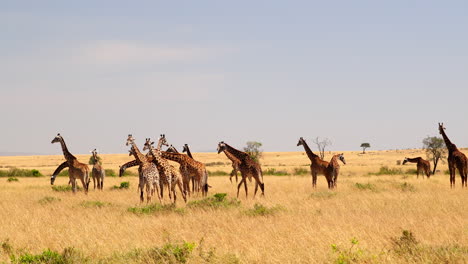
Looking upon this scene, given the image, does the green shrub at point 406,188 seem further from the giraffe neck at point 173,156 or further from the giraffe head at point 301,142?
the giraffe neck at point 173,156

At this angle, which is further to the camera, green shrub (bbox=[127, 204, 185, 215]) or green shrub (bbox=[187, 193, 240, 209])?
green shrub (bbox=[187, 193, 240, 209])

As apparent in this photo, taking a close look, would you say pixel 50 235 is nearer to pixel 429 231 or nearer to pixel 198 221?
pixel 198 221

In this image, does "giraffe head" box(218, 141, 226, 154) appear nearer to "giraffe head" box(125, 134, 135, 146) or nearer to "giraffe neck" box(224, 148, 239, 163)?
"giraffe neck" box(224, 148, 239, 163)

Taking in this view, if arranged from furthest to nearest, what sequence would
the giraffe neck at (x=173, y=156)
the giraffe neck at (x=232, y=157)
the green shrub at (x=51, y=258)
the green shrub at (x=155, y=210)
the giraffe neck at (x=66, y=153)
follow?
1. the giraffe neck at (x=66, y=153)
2. the giraffe neck at (x=232, y=157)
3. the giraffe neck at (x=173, y=156)
4. the green shrub at (x=155, y=210)
5. the green shrub at (x=51, y=258)

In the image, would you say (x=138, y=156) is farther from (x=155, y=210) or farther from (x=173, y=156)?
(x=155, y=210)

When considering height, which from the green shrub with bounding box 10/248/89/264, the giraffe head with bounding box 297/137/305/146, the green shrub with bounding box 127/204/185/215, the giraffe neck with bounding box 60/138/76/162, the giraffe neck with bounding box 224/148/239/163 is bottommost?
the green shrub with bounding box 10/248/89/264

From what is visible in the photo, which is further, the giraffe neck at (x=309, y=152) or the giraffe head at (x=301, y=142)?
the giraffe head at (x=301, y=142)

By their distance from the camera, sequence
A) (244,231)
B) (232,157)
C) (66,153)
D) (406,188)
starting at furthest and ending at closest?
(406,188)
(66,153)
(232,157)
(244,231)

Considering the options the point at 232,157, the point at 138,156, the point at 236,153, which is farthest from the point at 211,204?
the point at 232,157

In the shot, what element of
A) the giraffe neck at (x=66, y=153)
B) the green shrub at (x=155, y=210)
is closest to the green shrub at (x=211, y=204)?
the green shrub at (x=155, y=210)

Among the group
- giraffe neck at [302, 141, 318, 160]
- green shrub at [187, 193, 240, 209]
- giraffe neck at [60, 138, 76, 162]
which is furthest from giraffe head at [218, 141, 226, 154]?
giraffe neck at [60, 138, 76, 162]

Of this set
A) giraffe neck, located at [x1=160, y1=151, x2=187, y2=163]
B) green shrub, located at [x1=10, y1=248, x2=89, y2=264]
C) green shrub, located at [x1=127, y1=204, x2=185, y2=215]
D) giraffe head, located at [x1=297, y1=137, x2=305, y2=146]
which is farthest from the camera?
giraffe head, located at [x1=297, y1=137, x2=305, y2=146]

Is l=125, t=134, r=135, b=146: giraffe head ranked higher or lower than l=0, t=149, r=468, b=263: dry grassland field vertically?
higher

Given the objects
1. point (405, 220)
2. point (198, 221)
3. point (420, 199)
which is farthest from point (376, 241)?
point (420, 199)
